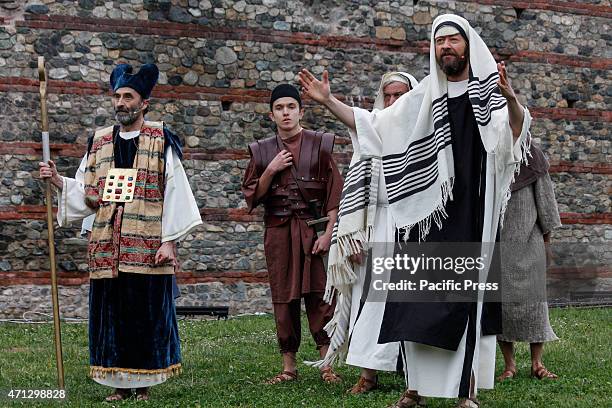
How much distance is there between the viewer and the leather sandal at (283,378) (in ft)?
23.8

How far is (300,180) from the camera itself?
755 centimetres

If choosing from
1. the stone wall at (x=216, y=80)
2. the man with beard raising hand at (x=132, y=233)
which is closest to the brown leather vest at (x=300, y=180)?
the man with beard raising hand at (x=132, y=233)

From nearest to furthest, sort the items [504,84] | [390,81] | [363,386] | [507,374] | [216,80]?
[504,84]
[363,386]
[390,81]
[507,374]
[216,80]

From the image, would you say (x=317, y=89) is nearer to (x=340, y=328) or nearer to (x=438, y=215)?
(x=438, y=215)

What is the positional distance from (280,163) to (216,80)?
6.29 metres

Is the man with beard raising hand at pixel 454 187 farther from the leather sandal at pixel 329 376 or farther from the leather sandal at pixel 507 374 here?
the leather sandal at pixel 507 374

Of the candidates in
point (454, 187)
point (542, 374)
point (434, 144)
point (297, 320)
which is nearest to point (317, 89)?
point (434, 144)

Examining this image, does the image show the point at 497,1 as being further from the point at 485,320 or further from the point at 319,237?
the point at 485,320

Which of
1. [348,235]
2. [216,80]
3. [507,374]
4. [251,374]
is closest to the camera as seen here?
[348,235]

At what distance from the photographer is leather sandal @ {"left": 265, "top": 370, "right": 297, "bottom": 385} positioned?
7258 mm

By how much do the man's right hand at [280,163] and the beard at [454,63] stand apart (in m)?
1.88

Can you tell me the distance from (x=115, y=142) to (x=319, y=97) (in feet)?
5.36

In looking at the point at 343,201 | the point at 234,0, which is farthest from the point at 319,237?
the point at 234,0

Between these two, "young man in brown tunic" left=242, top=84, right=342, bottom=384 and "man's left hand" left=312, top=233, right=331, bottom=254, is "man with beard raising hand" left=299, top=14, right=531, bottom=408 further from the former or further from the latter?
"young man in brown tunic" left=242, top=84, right=342, bottom=384
